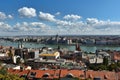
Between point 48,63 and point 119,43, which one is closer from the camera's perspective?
point 48,63

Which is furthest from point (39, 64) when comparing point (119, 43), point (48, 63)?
point (119, 43)

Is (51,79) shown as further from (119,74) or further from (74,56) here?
(74,56)

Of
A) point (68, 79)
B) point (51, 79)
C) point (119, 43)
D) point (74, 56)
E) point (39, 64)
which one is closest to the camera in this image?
point (68, 79)

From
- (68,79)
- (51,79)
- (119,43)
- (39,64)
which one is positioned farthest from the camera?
(119,43)

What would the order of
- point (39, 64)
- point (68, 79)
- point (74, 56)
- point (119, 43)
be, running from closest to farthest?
point (68, 79) < point (39, 64) < point (74, 56) < point (119, 43)

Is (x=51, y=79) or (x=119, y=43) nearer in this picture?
(x=51, y=79)

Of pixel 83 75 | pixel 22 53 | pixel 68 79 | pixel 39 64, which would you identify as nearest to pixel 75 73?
pixel 83 75

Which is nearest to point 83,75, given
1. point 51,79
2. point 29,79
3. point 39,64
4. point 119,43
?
point 51,79

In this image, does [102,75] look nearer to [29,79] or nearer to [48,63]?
[29,79]

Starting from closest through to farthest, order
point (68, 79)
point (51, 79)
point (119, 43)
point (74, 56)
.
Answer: point (68, 79) < point (51, 79) < point (74, 56) < point (119, 43)
